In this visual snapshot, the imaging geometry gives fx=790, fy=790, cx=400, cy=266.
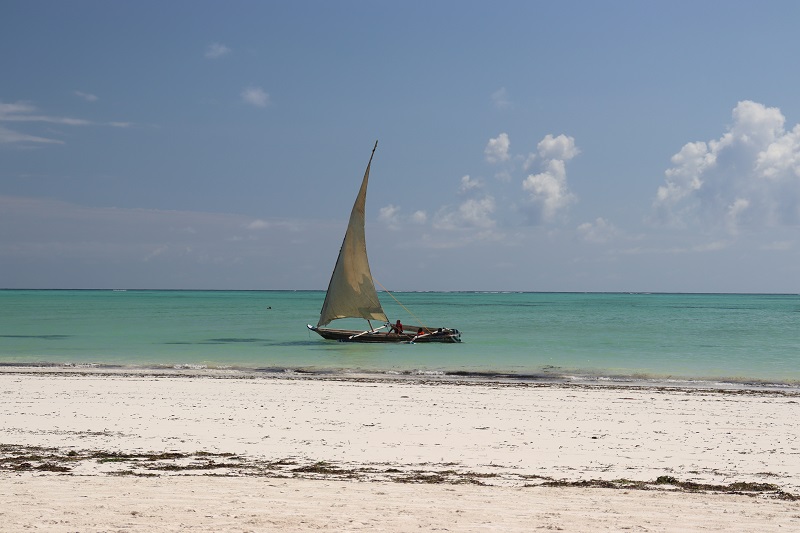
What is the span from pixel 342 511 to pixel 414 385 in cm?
1471

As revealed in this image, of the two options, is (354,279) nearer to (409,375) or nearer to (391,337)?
(391,337)

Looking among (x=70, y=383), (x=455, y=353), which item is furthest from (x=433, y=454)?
(x=455, y=353)

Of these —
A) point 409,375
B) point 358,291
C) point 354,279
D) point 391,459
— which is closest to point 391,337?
point 358,291

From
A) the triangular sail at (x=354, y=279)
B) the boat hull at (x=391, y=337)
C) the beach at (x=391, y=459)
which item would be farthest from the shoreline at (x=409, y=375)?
the boat hull at (x=391, y=337)

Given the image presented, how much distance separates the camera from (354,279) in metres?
41.9

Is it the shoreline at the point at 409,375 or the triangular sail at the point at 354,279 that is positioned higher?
the triangular sail at the point at 354,279

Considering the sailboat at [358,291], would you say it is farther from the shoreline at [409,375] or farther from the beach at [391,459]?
the beach at [391,459]

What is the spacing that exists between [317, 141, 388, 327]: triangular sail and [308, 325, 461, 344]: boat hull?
138 cm

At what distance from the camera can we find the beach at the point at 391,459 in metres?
7.66

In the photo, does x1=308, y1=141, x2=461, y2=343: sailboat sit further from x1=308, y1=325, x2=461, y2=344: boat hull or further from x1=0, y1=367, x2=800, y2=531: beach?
x1=0, y1=367, x2=800, y2=531: beach

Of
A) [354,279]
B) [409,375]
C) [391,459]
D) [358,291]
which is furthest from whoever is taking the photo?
[358,291]

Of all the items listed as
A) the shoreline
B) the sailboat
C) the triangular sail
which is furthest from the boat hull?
the shoreline

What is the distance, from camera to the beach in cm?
766

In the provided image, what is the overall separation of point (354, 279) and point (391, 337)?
422 centimetres
